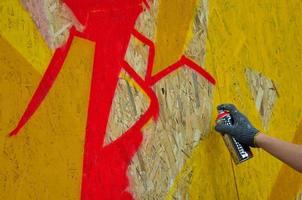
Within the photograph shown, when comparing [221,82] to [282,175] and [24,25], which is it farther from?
[24,25]

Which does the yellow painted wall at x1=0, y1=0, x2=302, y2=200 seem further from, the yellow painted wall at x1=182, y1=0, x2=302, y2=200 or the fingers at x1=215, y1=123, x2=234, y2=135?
the fingers at x1=215, y1=123, x2=234, y2=135

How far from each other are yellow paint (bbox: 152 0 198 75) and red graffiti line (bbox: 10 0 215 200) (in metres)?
0.11

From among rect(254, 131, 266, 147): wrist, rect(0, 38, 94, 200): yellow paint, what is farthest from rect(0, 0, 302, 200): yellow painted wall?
rect(254, 131, 266, 147): wrist

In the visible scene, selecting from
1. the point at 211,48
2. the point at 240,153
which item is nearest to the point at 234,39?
the point at 211,48

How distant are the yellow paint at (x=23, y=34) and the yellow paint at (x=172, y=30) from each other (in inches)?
24.7

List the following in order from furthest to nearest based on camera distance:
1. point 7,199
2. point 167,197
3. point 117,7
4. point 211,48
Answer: point 211,48
point 167,197
point 117,7
point 7,199

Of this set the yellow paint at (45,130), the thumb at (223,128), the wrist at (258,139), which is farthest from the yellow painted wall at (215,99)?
the wrist at (258,139)

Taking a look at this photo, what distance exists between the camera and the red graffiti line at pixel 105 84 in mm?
2235

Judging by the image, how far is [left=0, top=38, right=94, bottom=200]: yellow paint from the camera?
1.99m

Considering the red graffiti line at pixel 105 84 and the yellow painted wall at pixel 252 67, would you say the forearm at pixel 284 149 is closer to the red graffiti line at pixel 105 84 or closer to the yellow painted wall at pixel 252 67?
the yellow painted wall at pixel 252 67

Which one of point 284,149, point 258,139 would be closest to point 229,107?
point 258,139

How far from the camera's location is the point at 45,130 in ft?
6.90

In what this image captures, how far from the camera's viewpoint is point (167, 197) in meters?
2.60

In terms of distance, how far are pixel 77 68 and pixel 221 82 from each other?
0.96 meters
